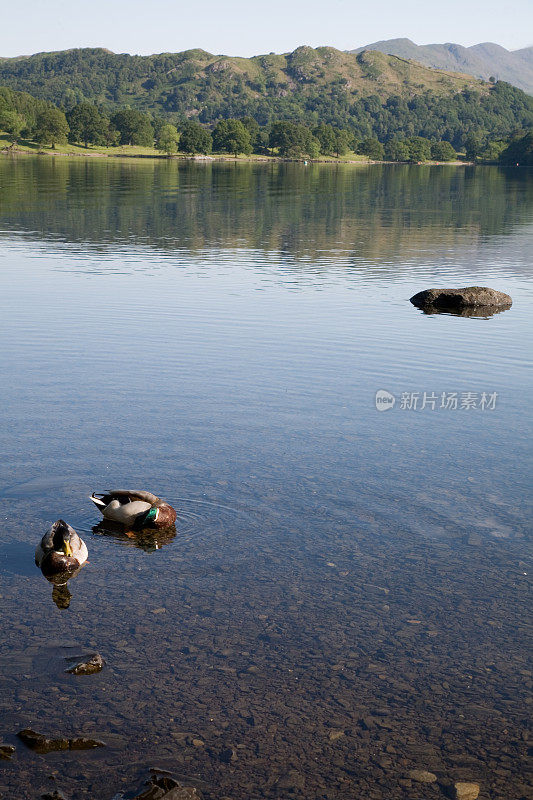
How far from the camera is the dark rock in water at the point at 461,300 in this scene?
3622cm

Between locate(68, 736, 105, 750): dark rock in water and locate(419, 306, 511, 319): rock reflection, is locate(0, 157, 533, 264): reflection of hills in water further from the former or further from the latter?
locate(68, 736, 105, 750): dark rock in water

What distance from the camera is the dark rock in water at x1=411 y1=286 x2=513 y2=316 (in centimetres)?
3622

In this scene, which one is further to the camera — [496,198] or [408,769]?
[496,198]

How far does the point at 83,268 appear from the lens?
44312 millimetres

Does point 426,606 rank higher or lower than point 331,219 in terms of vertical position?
lower

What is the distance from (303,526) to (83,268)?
1332 inches

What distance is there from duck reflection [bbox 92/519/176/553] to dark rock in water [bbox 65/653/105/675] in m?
3.47

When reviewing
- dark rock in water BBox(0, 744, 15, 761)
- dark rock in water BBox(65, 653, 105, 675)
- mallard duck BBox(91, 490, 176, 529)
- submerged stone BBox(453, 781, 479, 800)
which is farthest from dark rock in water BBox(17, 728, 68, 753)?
mallard duck BBox(91, 490, 176, 529)

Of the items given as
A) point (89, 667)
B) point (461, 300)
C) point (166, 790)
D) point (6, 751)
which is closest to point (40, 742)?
point (6, 751)

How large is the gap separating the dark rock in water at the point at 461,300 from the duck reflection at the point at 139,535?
2514 centimetres

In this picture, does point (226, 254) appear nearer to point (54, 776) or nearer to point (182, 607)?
point (182, 607)

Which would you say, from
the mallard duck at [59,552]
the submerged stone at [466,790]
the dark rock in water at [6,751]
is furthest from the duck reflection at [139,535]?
the submerged stone at [466,790]

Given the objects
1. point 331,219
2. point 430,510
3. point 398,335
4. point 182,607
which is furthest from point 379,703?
point 331,219

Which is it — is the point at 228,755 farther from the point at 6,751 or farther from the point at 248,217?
the point at 248,217
